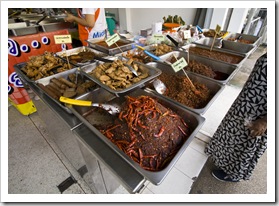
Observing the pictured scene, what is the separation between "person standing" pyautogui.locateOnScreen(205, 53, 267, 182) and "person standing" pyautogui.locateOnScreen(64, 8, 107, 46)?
215cm

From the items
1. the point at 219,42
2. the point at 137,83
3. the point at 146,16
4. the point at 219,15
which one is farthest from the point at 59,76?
the point at 146,16

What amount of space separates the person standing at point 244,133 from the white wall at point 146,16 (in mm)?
3602

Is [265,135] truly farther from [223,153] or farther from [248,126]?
[223,153]

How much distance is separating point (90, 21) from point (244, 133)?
2.37 meters

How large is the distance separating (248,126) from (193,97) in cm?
47

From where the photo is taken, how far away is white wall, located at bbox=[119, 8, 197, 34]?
4.10m

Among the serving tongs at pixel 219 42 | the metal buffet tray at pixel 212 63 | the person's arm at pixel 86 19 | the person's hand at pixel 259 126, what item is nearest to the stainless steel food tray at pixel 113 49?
the person's arm at pixel 86 19

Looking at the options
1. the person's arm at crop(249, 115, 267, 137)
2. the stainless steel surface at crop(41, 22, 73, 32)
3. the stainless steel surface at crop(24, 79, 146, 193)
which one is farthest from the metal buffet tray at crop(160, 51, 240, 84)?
the stainless steel surface at crop(41, 22, 73, 32)

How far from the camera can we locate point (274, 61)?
1.02 meters

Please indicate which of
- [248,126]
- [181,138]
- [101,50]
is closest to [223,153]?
[248,126]

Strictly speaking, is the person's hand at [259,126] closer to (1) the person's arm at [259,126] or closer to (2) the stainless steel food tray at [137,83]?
(1) the person's arm at [259,126]

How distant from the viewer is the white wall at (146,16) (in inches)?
161

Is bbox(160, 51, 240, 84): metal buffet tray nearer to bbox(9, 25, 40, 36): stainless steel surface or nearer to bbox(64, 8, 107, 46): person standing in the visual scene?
bbox(64, 8, 107, 46): person standing

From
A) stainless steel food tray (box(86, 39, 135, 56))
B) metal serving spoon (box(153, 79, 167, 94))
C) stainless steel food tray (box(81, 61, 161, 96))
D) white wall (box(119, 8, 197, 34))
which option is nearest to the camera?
stainless steel food tray (box(81, 61, 161, 96))
